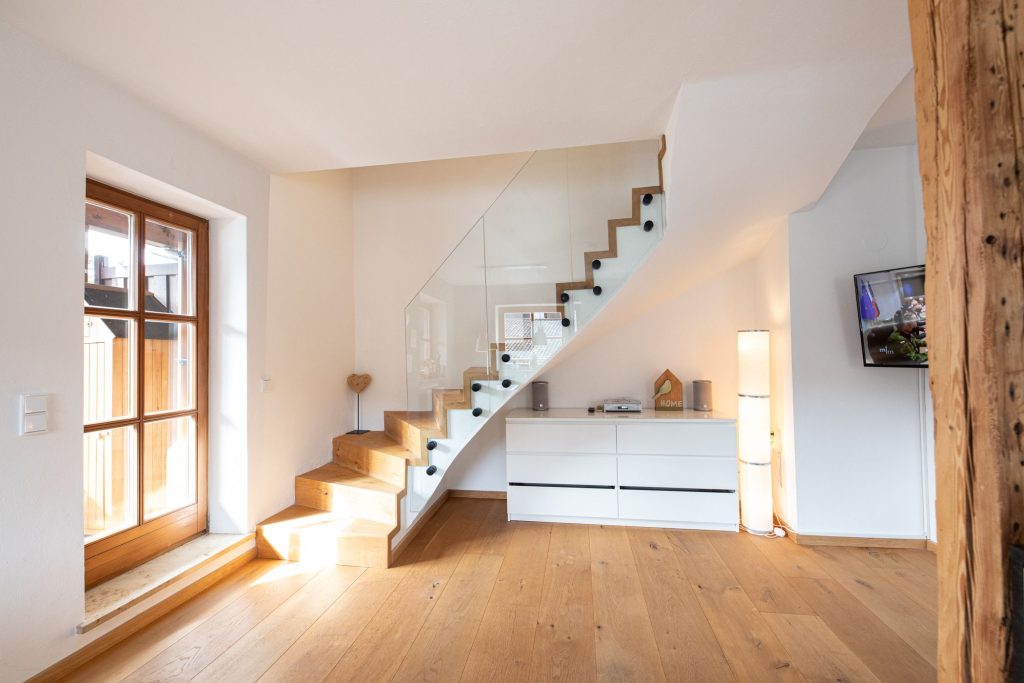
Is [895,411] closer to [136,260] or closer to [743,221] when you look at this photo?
[743,221]

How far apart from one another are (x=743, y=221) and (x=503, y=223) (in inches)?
67.7

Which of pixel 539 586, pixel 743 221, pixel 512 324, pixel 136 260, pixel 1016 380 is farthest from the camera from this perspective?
pixel 512 324

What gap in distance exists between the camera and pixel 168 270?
99.4 inches

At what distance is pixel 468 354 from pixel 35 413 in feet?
7.22

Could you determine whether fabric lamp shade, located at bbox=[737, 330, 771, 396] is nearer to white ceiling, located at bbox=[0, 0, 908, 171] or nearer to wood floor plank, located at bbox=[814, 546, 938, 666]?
wood floor plank, located at bbox=[814, 546, 938, 666]

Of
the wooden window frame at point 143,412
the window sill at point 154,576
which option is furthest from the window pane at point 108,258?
the window sill at point 154,576

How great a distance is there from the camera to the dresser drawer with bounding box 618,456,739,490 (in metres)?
3.28

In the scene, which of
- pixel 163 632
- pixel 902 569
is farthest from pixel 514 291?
pixel 902 569

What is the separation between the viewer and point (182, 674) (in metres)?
1.80

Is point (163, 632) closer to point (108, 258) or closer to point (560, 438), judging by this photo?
point (108, 258)

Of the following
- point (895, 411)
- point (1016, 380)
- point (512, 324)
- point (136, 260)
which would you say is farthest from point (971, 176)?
point (136, 260)

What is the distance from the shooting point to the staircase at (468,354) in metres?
2.93

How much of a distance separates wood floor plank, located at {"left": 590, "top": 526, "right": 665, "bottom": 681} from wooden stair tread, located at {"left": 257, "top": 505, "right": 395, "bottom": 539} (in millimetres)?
1416

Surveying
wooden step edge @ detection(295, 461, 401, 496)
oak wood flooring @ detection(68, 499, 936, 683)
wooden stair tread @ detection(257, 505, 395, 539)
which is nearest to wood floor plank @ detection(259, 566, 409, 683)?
oak wood flooring @ detection(68, 499, 936, 683)
